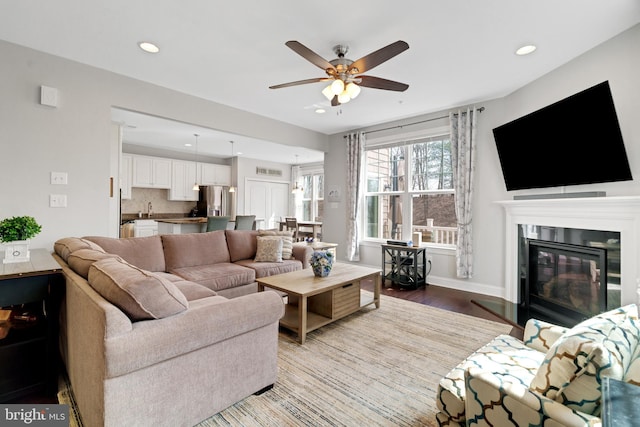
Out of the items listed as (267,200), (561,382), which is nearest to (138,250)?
(561,382)

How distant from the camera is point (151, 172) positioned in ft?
22.2

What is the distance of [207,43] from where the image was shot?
265cm

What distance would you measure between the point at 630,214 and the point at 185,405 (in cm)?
333

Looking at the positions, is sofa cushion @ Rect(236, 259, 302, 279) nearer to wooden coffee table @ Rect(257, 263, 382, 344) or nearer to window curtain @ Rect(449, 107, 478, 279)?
wooden coffee table @ Rect(257, 263, 382, 344)

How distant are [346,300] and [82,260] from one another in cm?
222

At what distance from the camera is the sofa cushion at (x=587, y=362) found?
95 cm

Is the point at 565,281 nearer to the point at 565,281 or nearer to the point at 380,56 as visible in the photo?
the point at 565,281

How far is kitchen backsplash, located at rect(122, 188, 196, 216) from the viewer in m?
6.92

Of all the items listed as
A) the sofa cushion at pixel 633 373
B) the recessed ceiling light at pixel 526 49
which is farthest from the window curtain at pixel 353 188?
the sofa cushion at pixel 633 373

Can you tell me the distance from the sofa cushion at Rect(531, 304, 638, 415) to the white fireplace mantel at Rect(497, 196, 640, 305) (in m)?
1.23

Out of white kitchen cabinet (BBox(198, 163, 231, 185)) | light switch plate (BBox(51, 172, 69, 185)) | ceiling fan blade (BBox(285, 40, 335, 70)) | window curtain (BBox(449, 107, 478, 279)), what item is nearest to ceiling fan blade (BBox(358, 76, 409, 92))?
ceiling fan blade (BBox(285, 40, 335, 70))

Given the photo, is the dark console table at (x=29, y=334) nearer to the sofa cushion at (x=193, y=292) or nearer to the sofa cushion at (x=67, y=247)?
the sofa cushion at (x=67, y=247)

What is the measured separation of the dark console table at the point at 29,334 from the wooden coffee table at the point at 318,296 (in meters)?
1.53

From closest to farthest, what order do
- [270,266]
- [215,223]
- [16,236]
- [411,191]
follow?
[16,236] → [270,266] → [411,191] → [215,223]
